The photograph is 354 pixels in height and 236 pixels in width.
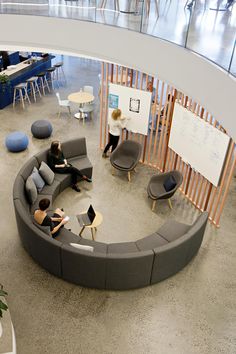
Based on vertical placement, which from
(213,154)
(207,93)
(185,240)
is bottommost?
(185,240)

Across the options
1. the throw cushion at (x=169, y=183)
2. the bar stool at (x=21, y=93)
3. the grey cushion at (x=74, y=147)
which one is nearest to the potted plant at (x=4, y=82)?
the bar stool at (x=21, y=93)

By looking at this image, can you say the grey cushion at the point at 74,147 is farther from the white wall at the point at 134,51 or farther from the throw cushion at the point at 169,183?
the throw cushion at the point at 169,183

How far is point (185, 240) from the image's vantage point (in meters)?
7.07

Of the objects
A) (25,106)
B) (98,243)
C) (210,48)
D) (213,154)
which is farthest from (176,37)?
(25,106)

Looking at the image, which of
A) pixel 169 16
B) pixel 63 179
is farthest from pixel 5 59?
pixel 169 16

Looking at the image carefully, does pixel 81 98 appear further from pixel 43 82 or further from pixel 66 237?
pixel 66 237

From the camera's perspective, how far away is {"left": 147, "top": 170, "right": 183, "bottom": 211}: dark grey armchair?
8.88m

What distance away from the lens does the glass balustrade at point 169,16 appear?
658cm

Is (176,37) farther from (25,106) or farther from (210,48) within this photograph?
(25,106)

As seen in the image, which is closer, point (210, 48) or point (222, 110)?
point (222, 110)

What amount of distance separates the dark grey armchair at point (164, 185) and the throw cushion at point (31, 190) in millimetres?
2700

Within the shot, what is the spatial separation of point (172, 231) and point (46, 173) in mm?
3241

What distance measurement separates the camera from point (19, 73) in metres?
14.4

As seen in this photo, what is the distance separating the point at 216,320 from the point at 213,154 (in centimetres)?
335
